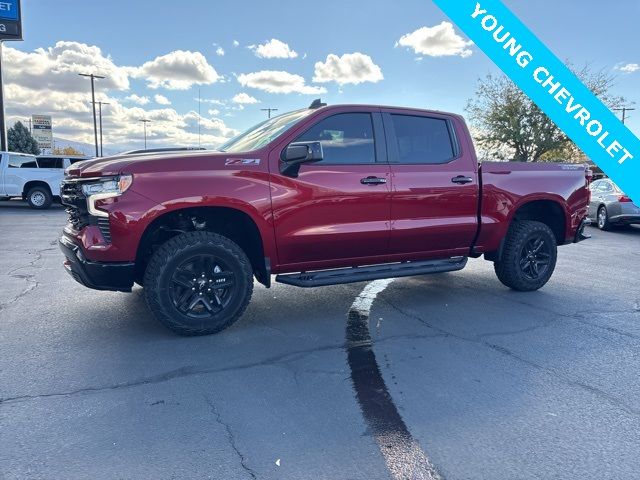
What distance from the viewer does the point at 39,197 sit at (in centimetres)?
1678

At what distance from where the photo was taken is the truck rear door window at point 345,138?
4.67 meters

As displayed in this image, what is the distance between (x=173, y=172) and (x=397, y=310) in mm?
2590

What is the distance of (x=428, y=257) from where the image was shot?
538 cm

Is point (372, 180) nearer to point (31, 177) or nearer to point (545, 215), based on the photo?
point (545, 215)

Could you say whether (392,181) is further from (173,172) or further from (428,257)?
(173,172)

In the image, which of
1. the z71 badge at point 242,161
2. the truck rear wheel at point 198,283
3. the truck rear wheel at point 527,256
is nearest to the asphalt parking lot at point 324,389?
the truck rear wheel at point 198,283

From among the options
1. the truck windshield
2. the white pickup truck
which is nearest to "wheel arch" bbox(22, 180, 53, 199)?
the white pickup truck

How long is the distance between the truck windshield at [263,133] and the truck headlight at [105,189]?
1147 mm

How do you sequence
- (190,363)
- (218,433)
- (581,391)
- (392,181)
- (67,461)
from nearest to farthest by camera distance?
(67,461) → (218,433) → (581,391) → (190,363) → (392,181)

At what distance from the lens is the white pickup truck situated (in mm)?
16266

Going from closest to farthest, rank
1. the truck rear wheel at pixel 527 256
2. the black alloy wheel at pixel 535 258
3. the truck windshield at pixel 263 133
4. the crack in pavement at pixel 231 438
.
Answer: the crack in pavement at pixel 231 438
the truck windshield at pixel 263 133
the truck rear wheel at pixel 527 256
the black alloy wheel at pixel 535 258

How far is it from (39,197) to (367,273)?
1566 cm

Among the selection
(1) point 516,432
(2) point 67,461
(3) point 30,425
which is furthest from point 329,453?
(3) point 30,425

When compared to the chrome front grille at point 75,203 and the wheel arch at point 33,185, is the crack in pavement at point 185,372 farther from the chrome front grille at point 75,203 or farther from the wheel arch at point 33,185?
the wheel arch at point 33,185
